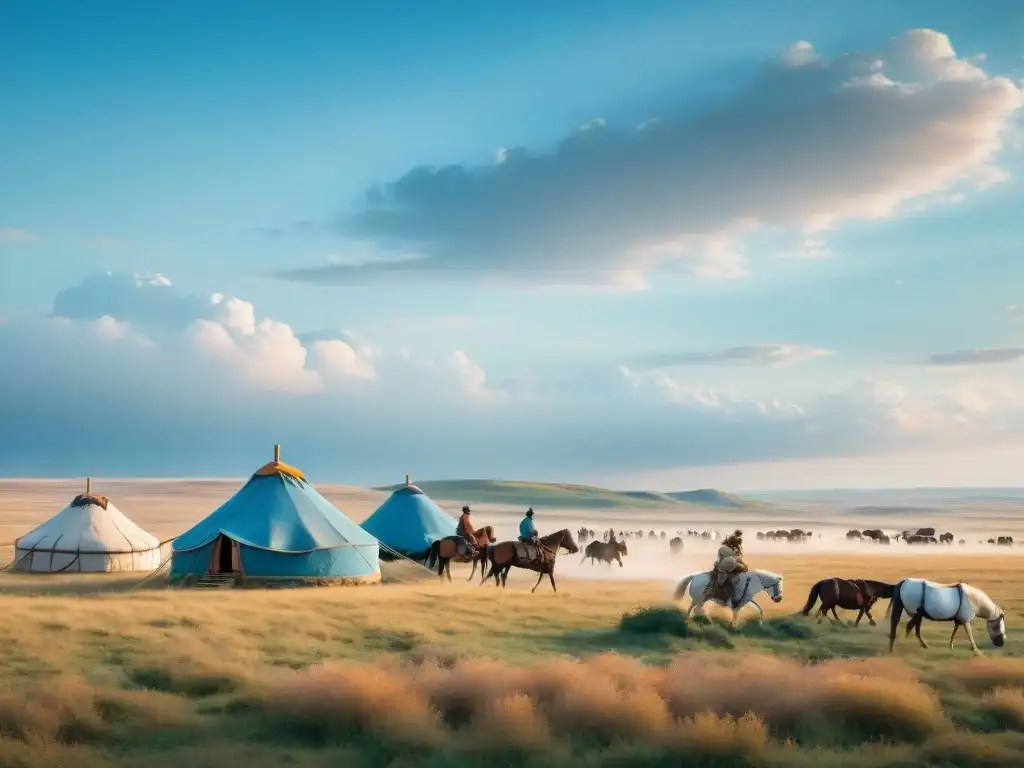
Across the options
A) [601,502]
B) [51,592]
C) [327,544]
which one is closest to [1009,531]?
[601,502]

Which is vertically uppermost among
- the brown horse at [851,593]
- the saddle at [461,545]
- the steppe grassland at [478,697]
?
the saddle at [461,545]

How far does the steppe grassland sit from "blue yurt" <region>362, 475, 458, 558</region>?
53.0 ft

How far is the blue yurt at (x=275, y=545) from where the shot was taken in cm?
2923

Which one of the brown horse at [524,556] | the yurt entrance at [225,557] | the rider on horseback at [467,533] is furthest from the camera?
the rider on horseback at [467,533]

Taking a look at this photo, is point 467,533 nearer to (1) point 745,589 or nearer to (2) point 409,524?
(2) point 409,524

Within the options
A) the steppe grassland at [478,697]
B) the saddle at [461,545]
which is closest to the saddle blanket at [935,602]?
the steppe grassland at [478,697]

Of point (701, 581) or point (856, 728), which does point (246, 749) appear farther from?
point (701, 581)

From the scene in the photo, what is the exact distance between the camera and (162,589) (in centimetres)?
2852

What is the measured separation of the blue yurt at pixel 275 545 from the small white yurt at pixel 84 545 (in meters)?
Answer: 4.53

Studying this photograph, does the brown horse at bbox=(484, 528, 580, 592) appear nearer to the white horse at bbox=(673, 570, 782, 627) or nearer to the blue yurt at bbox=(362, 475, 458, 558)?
the blue yurt at bbox=(362, 475, 458, 558)

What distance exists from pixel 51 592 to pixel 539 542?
13.3m

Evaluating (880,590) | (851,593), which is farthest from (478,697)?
(880,590)

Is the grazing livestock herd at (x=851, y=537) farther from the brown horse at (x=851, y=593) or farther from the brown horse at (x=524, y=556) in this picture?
the brown horse at (x=851, y=593)

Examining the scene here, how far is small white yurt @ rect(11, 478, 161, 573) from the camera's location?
3338 cm
